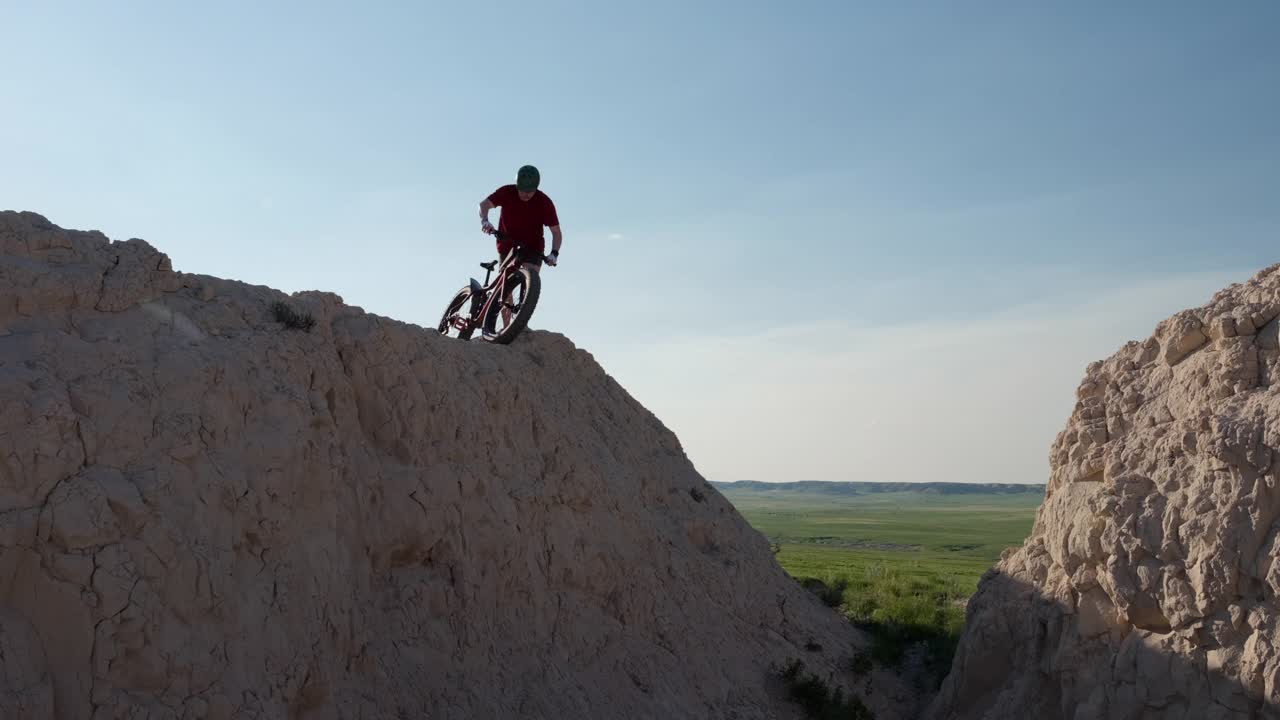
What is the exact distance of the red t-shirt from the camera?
10.6m

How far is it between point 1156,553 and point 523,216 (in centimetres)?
656

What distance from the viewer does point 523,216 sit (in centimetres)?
1065

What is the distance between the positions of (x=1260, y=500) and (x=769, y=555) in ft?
20.5

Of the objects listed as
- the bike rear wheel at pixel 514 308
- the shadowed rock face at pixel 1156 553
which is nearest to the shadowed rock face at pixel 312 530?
the bike rear wheel at pixel 514 308

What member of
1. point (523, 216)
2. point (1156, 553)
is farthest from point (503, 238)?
point (1156, 553)

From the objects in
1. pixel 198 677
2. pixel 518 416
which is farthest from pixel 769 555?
pixel 198 677

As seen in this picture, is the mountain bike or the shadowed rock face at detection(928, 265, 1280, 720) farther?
the mountain bike

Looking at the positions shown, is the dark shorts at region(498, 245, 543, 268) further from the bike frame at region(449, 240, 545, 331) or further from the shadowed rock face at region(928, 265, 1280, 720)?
the shadowed rock face at region(928, 265, 1280, 720)

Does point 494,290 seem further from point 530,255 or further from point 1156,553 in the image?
point 1156,553

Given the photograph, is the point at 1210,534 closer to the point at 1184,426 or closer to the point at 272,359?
the point at 1184,426

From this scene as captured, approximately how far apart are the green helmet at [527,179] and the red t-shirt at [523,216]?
0.38 ft

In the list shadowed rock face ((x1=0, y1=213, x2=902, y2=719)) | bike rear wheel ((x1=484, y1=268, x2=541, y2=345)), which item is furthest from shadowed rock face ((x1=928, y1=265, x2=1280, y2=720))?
bike rear wheel ((x1=484, y1=268, x2=541, y2=345))

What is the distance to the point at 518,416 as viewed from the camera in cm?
991

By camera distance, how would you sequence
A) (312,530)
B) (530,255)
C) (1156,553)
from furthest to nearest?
(530,255), (1156,553), (312,530)
